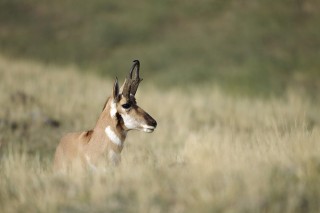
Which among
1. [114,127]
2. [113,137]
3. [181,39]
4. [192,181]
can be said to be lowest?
[192,181]

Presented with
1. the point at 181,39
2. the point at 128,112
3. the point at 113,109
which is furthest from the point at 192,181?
the point at 181,39

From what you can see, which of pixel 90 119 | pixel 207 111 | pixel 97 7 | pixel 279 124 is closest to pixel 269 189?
pixel 279 124

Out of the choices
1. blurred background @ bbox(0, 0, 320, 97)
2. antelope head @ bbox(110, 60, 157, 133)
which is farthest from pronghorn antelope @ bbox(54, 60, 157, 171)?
blurred background @ bbox(0, 0, 320, 97)

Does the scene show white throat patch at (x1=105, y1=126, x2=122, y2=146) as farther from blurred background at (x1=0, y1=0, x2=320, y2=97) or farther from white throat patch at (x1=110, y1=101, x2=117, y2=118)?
blurred background at (x1=0, y1=0, x2=320, y2=97)

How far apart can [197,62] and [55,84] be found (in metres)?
11.8

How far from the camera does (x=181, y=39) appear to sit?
1374 inches

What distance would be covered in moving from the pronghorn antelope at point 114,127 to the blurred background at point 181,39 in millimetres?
16222

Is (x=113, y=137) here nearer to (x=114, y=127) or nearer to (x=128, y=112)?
(x=114, y=127)

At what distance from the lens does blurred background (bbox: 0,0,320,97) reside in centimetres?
2909

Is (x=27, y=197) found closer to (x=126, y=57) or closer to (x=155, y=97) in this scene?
(x=155, y=97)

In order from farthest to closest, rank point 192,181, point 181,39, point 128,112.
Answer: point 181,39
point 128,112
point 192,181

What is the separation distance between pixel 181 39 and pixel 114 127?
25339 mm

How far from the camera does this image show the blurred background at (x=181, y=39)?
29094 mm

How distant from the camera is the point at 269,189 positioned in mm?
7797
